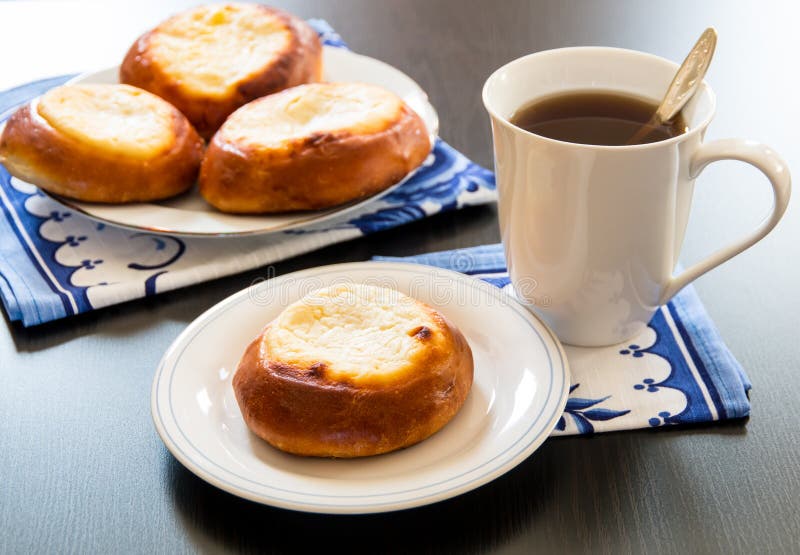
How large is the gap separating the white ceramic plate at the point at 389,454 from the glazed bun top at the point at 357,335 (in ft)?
0.22

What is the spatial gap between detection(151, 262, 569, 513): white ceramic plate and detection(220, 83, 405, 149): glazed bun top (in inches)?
9.3

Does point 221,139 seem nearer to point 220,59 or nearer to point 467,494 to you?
point 220,59

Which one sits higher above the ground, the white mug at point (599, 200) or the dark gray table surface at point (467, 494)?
the white mug at point (599, 200)

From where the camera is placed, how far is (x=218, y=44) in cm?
126

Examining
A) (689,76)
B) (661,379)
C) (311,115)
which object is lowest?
(661,379)

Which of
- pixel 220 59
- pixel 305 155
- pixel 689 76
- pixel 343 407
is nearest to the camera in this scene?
pixel 343 407

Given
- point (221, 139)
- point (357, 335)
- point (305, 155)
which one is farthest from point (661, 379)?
point (221, 139)

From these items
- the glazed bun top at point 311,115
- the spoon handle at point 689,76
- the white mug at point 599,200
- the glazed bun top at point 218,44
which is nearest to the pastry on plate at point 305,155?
the glazed bun top at point 311,115

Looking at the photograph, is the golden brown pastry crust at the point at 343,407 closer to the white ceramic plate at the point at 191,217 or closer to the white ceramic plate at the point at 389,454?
the white ceramic plate at the point at 389,454

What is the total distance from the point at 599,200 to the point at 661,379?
18cm

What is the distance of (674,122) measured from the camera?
31.9 inches

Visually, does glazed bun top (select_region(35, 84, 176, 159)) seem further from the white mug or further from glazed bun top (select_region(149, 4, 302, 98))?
the white mug

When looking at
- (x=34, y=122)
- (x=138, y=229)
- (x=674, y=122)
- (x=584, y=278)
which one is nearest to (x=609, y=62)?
(x=674, y=122)

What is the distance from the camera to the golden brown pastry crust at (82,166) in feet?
3.35
